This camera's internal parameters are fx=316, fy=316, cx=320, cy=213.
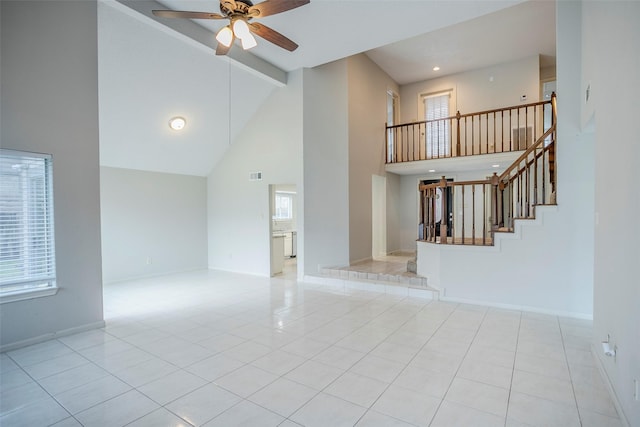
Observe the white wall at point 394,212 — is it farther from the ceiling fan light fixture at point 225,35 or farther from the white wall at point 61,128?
the white wall at point 61,128

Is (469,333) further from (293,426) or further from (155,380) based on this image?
(155,380)

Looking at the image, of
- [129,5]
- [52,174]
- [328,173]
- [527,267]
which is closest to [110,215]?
[52,174]

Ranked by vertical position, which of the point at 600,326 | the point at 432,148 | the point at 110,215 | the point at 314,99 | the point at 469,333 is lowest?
the point at 469,333

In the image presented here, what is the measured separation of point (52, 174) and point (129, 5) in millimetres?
2103

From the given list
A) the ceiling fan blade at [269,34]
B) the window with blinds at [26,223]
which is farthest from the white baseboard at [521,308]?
the window with blinds at [26,223]

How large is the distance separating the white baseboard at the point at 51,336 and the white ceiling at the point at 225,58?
3065mm

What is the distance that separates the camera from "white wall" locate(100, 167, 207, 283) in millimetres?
5887

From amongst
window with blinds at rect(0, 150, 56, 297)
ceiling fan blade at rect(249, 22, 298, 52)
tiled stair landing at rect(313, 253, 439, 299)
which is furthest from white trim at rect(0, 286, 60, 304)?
tiled stair landing at rect(313, 253, 439, 299)

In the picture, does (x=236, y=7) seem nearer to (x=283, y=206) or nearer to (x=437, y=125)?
(x=437, y=125)

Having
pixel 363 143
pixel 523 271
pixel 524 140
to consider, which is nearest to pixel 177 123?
pixel 363 143

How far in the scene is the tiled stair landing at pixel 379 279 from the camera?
16.0 ft

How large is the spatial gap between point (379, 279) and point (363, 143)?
3.02m

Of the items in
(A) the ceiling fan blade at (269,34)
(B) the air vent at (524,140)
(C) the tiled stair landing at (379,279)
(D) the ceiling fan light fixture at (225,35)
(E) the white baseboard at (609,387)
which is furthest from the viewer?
(B) the air vent at (524,140)

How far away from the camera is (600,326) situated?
2562 mm
